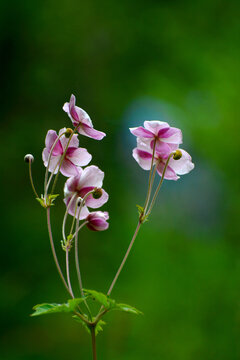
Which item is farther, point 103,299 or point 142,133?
point 142,133

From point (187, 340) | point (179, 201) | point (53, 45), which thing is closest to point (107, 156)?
point (179, 201)

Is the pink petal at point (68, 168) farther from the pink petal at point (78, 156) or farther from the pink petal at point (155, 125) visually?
the pink petal at point (155, 125)

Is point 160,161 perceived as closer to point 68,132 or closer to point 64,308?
point 68,132

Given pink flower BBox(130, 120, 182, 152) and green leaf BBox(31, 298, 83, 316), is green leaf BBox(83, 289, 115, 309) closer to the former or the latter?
green leaf BBox(31, 298, 83, 316)

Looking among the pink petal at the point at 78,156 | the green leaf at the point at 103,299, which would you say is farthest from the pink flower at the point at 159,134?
the green leaf at the point at 103,299

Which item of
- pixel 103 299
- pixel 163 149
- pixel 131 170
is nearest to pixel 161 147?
pixel 163 149

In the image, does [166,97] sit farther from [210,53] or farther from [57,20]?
[57,20]
